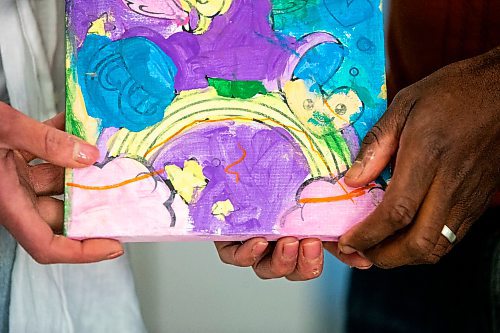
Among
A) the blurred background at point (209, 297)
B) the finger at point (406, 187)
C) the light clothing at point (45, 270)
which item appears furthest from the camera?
the blurred background at point (209, 297)

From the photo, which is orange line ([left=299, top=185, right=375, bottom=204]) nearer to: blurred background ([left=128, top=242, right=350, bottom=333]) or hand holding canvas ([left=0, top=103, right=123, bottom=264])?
hand holding canvas ([left=0, top=103, right=123, bottom=264])

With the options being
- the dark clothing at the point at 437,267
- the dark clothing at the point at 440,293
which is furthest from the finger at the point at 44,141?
the dark clothing at the point at 440,293

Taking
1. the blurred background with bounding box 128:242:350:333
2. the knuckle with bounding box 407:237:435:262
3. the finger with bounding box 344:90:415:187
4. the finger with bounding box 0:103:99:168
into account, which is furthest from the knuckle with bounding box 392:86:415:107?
the blurred background with bounding box 128:242:350:333

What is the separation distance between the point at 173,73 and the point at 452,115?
23 cm

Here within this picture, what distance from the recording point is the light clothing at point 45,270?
632 millimetres

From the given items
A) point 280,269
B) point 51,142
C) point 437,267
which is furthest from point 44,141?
point 437,267

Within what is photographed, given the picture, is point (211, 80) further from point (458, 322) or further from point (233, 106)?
point (458, 322)

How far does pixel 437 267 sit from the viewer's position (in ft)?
2.68

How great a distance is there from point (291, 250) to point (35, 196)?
0.78ft

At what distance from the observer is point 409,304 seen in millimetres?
838

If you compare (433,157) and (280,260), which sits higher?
(433,157)

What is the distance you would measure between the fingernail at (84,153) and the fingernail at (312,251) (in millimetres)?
199

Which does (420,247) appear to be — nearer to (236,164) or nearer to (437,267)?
(236,164)

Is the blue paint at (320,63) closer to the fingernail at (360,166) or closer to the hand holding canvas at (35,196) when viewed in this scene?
the fingernail at (360,166)
